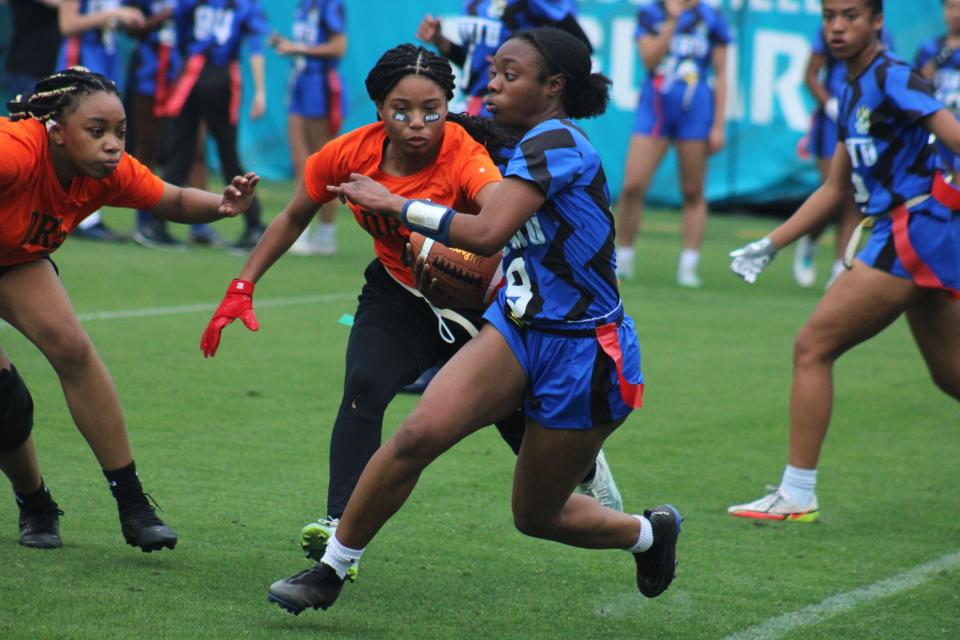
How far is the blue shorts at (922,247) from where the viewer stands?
588cm

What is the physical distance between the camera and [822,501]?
6418mm

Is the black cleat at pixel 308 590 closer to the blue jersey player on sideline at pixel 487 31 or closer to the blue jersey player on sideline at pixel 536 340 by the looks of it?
the blue jersey player on sideline at pixel 536 340

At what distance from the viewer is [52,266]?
5199 millimetres

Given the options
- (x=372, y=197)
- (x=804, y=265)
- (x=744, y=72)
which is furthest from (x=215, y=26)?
(x=372, y=197)

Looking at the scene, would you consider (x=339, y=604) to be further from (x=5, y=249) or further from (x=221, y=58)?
(x=221, y=58)

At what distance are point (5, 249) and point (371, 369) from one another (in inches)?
50.5

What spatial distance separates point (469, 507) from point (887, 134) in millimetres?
2225

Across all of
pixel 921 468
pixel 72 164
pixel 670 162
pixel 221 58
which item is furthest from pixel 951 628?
pixel 670 162

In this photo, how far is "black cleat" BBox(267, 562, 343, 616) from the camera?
4.39 metres

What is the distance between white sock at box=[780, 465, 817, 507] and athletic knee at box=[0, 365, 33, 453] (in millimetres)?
2988

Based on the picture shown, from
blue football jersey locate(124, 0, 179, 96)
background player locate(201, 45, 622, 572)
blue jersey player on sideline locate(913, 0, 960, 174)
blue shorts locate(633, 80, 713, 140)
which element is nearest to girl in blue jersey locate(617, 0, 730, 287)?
blue shorts locate(633, 80, 713, 140)

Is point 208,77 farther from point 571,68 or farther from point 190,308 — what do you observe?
point 571,68

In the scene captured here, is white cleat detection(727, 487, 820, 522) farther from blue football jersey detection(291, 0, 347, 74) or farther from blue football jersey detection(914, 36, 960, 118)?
blue football jersey detection(291, 0, 347, 74)

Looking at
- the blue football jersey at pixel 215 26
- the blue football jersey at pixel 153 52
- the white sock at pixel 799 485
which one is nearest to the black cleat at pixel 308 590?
the white sock at pixel 799 485
